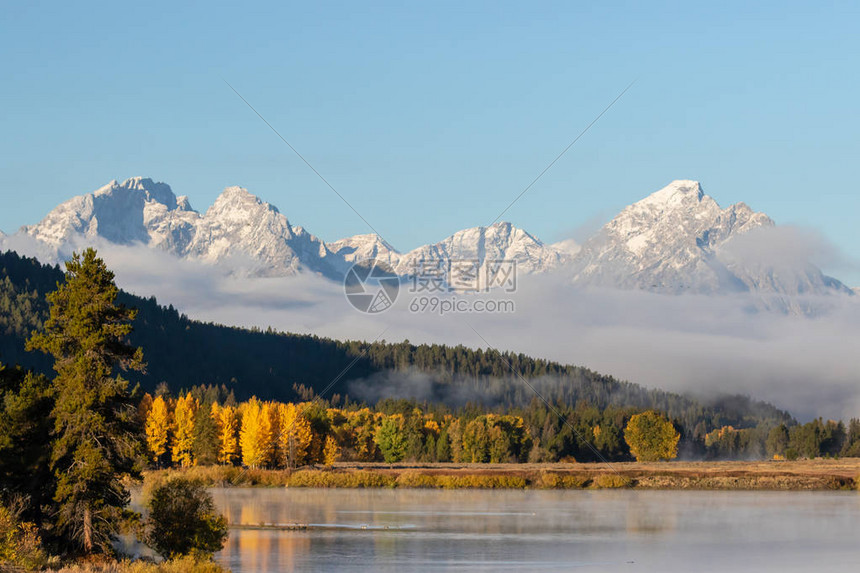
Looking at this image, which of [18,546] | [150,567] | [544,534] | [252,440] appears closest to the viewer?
[18,546]

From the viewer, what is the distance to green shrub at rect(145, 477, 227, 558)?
48.5m

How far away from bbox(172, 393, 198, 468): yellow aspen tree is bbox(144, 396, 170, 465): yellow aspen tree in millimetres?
1524

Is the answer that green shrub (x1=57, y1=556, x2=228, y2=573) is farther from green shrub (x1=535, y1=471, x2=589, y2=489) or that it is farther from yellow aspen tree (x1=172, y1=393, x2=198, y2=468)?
yellow aspen tree (x1=172, y1=393, x2=198, y2=468)

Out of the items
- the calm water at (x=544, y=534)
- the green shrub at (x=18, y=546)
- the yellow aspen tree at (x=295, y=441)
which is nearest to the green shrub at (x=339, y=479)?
the yellow aspen tree at (x=295, y=441)

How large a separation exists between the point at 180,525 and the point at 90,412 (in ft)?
25.1

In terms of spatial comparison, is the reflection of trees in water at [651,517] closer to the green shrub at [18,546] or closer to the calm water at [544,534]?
the calm water at [544,534]

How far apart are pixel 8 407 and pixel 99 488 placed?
7.23 m

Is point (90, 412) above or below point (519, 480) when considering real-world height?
above

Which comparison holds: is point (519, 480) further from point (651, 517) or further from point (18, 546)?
point (18, 546)

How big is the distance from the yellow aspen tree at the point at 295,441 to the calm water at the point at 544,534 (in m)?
35.3

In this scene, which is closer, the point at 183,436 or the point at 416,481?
the point at 416,481

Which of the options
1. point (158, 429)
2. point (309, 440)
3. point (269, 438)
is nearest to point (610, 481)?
point (309, 440)

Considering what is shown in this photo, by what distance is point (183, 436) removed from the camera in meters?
152

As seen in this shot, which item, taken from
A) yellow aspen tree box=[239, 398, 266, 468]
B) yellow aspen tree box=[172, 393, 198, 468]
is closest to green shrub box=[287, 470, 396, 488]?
yellow aspen tree box=[239, 398, 266, 468]
